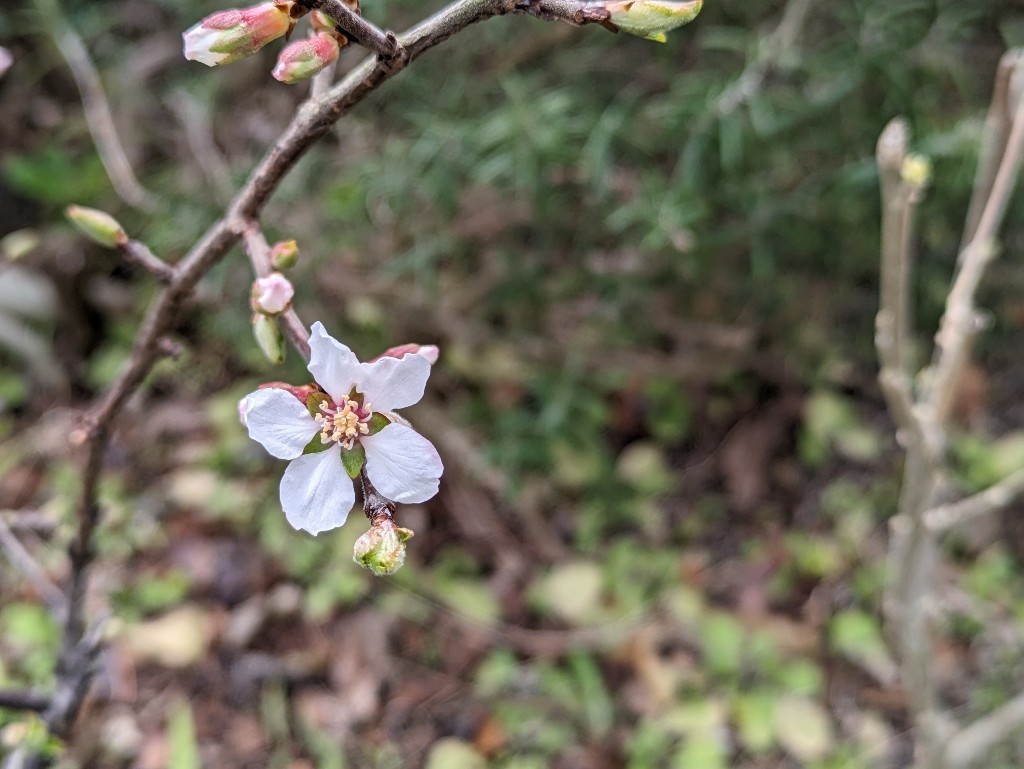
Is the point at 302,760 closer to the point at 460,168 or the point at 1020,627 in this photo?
the point at 460,168

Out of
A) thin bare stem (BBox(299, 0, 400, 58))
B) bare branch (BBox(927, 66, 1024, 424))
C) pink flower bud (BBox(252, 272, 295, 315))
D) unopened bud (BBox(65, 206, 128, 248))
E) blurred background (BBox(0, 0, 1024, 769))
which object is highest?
thin bare stem (BBox(299, 0, 400, 58))

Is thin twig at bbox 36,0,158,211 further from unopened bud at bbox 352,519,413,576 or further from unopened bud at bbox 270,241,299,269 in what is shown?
unopened bud at bbox 352,519,413,576

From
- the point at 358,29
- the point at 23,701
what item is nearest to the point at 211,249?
the point at 358,29

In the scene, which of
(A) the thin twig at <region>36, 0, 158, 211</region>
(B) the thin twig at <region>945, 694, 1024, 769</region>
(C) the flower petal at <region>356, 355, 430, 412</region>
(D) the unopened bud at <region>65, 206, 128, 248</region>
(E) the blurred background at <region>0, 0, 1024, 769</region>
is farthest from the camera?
(A) the thin twig at <region>36, 0, 158, 211</region>

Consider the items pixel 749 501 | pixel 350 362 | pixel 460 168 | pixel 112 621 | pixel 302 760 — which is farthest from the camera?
pixel 749 501

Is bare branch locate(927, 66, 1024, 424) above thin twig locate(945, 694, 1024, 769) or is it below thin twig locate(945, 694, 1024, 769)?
above

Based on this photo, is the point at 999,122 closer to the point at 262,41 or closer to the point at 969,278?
the point at 969,278

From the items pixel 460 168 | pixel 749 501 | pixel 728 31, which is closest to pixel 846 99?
pixel 728 31

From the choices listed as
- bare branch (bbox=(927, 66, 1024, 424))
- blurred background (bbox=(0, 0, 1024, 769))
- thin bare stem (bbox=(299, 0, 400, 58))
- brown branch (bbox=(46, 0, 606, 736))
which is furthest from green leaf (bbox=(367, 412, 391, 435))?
blurred background (bbox=(0, 0, 1024, 769))
